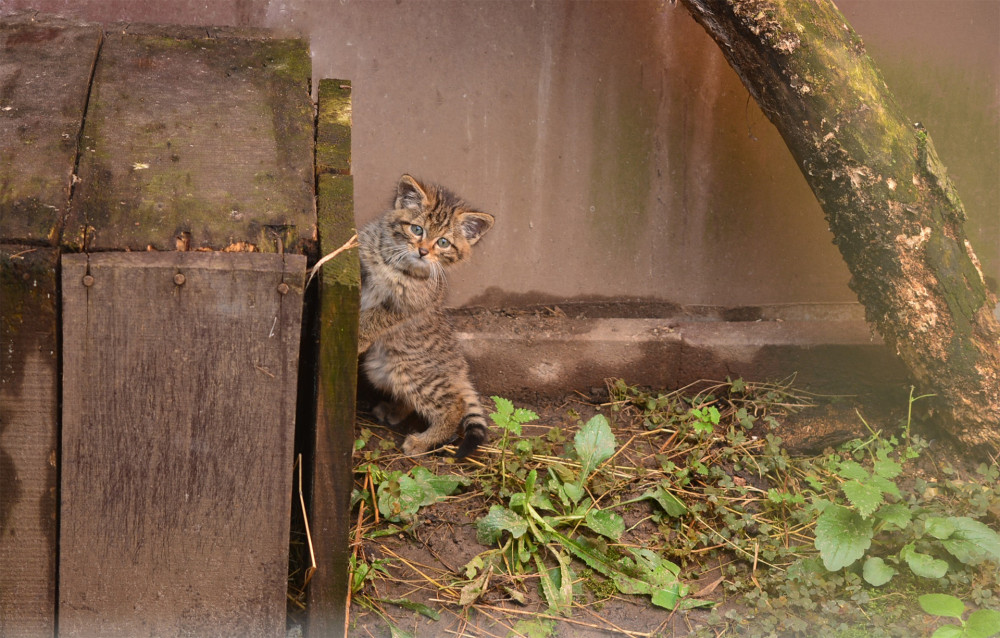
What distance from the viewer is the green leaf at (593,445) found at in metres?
3.82

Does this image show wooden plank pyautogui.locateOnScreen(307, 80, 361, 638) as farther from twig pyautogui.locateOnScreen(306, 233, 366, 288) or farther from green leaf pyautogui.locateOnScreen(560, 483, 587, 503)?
green leaf pyautogui.locateOnScreen(560, 483, 587, 503)

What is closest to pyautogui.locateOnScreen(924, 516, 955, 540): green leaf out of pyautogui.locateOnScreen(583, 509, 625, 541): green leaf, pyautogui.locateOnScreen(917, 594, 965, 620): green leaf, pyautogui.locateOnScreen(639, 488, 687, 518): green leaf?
pyautogui.locateOnScreen(917, 594, 965, 620): green leaf

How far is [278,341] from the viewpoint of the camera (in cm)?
260

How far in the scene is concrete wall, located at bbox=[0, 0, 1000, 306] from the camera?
453cm

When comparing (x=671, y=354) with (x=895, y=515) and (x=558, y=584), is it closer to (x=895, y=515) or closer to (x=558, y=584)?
(x=895, y=515)

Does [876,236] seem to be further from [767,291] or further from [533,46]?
[533,46]

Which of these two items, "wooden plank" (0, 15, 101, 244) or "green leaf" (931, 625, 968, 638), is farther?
"green leaf" (931, 625, 968, 638)

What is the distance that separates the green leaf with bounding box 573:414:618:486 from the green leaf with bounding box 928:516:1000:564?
4.61ft

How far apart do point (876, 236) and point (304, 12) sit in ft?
9.85

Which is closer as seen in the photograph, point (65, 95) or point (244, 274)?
point (244, 274)

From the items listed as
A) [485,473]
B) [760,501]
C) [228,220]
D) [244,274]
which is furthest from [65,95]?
[760,501]

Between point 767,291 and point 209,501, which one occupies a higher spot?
point 767,291

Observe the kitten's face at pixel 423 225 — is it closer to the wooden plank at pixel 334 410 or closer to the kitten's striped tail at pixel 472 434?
the kitten's striped tail at pixel 472 434

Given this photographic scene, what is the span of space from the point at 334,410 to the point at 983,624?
2.37 m
